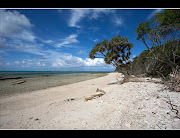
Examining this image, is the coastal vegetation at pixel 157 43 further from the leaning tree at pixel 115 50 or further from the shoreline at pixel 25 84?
the shoreline at pixel 25 84

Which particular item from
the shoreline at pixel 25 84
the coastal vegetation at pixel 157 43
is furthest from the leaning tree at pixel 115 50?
the shoreline at pixel 25 84

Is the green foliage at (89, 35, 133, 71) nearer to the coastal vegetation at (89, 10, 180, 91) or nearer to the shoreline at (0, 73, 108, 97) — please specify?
the coastal vegetation at (89, 10, 180, 91)

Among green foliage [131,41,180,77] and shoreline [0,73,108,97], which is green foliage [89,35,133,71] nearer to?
green foliage [131,41,180,77]

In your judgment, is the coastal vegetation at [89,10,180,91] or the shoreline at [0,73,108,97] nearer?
the coastal vegetation at [89,10,180,91]

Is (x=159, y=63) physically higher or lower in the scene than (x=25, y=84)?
higher

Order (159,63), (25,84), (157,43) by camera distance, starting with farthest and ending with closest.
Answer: (25,84)
(159,63)
(157,43)

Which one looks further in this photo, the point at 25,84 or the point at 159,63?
the point at 25,84

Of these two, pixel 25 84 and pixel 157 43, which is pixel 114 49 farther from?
pixel 25 84

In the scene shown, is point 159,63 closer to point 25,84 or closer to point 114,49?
point 114,49

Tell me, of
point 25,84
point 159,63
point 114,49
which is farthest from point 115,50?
point 25,84

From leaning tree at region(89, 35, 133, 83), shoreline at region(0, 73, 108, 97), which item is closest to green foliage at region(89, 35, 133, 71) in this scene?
leaning tree at region(89, 35, 133, 83)

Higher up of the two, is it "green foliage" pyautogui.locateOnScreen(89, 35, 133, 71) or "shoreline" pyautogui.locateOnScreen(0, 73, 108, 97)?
"green foliage" pyautogui.locateOnScreen(89, 35, 133, 71)

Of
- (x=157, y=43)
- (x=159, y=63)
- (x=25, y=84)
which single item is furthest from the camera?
(x=25, y=84)
